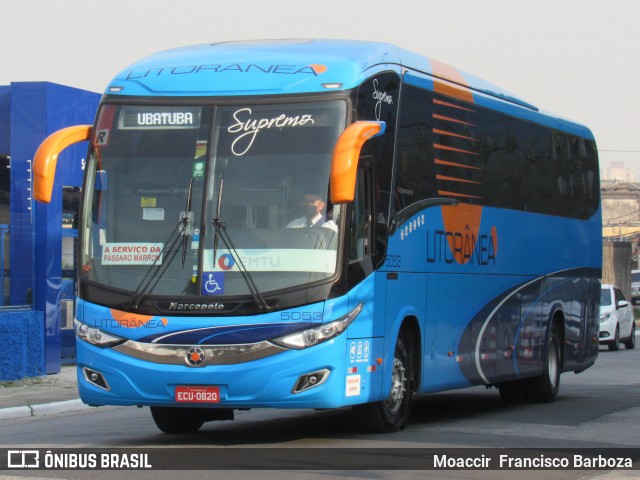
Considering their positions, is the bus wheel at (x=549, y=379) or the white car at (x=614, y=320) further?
the white car at (x=614, y=320)

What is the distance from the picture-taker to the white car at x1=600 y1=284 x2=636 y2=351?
3164 centimetres

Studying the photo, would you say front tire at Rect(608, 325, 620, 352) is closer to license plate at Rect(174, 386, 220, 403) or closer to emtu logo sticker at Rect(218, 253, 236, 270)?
emtu logo sticker at Rect(218, 253, 236, 270)

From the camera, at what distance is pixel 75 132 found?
11.5m

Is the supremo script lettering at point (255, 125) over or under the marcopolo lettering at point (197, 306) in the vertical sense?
over

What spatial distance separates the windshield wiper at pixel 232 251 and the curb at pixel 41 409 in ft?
18.9

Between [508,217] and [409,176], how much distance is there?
3.26 meters

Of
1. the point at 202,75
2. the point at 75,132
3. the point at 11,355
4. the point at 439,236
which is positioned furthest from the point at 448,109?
the point at 11,355

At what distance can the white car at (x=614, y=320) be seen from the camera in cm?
3164

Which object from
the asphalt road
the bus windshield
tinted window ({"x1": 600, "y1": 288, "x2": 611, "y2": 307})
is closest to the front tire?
tinted window ({"x1": 600, "y1": 288, "x2": 611, "y2": 307})

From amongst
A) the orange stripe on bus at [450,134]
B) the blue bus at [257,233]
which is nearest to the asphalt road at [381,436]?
the blue bus at [257,233]

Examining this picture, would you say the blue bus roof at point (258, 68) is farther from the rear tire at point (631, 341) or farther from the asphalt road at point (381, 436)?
the rear tire at point (631, 341)

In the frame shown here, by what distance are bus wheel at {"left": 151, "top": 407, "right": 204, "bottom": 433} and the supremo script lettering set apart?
290 centimetres

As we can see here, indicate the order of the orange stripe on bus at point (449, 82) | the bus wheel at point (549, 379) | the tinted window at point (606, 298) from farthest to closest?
1. the tinted window at point (606, 298)
2. the bus wheel at point (549, 379)
3. the orange stripe on bus at point (449, 82)

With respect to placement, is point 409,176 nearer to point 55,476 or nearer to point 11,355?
point 55,476
